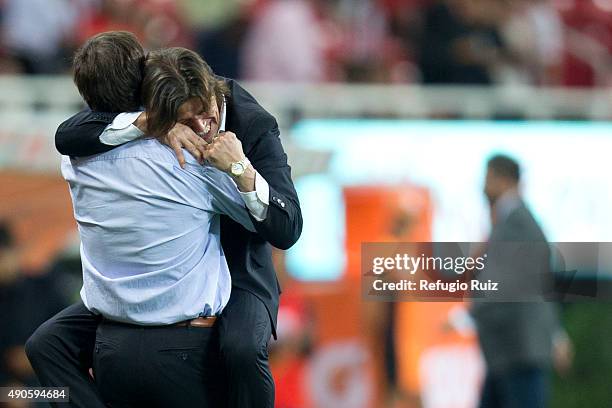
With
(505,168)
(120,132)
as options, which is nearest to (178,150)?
(120,132)

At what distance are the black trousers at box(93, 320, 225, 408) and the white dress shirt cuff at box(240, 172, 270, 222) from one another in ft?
1.25

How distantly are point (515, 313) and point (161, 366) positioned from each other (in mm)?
3051

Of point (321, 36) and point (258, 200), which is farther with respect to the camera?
point (321, 36)

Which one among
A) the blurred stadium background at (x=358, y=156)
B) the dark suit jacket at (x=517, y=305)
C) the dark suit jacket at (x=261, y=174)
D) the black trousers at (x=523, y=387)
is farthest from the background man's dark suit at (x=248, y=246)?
the blurred stadium background at (x=358, y=156)

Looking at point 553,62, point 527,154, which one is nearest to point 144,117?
point 527,154

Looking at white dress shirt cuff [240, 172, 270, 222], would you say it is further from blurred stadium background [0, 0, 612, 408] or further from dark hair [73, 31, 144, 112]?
blurred stadium background [0, 0, 612, 408]

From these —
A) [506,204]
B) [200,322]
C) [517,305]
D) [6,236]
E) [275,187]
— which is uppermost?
[6,236]

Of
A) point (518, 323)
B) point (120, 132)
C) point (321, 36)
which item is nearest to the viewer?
point (120, 132)

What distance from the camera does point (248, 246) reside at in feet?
11.9

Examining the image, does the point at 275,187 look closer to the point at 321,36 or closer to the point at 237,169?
the point at 237,169

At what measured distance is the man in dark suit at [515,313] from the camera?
5.40m

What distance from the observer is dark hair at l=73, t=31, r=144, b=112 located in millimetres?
3355

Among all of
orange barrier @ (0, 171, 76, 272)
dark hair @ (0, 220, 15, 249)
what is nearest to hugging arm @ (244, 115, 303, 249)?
dark hair @ (0, 220, 15, 249)

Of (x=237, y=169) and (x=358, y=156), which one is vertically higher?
(x=358, y=156)
